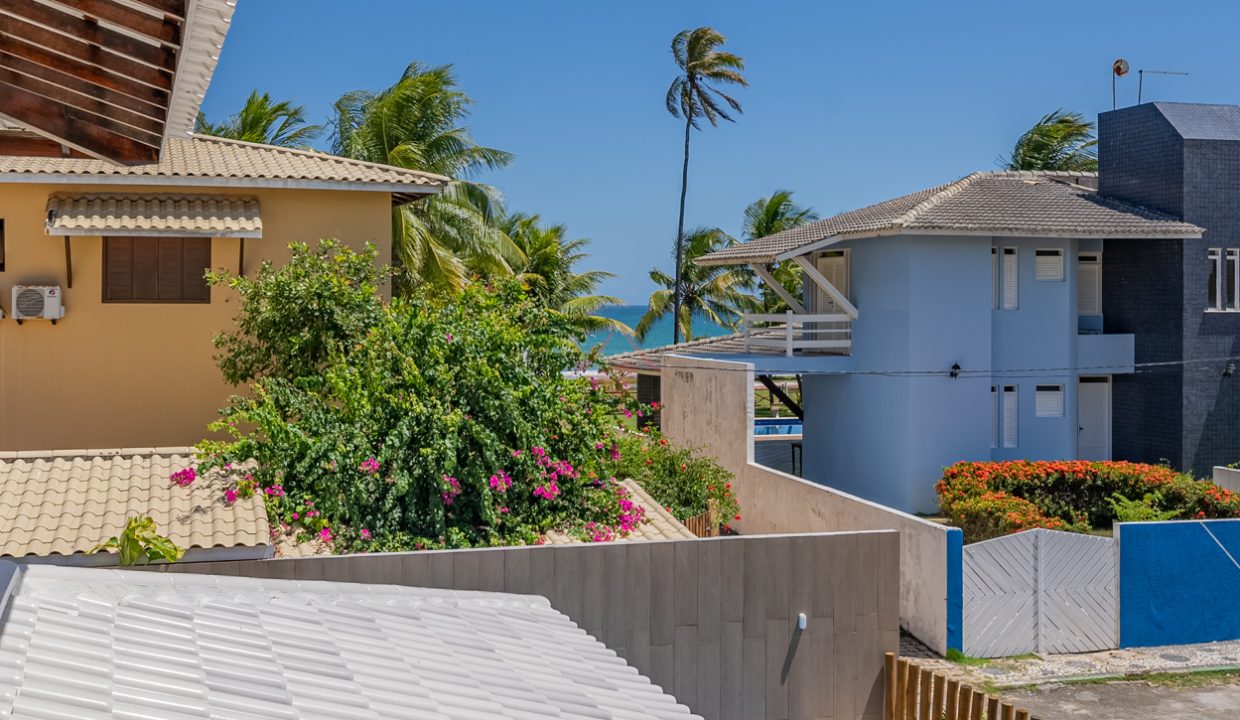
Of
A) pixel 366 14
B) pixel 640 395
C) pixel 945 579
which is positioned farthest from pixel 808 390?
pixel 366 14

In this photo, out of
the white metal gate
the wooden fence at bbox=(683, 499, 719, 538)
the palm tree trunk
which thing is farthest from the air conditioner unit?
the palm tree trunk

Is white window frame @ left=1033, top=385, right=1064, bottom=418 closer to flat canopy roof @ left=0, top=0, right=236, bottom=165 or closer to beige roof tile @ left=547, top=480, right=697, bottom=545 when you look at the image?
beige roof tile @ left=547, top=480, right=697, bottom=545

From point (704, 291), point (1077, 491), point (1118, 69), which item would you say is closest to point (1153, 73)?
point (1118, 69)

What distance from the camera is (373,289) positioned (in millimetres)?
14750

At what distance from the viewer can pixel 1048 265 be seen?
80.9ft

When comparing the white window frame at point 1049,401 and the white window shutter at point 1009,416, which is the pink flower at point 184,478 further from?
the white window frame at point 1049,401

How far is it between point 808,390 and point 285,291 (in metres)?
14.5

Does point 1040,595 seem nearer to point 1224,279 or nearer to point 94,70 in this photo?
point 94,70

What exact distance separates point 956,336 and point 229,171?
1387cm

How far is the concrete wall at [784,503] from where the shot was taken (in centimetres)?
1387

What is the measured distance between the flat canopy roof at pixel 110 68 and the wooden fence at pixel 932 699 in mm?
7548

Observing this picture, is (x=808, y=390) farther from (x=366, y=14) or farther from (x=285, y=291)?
(x=366, y=14)

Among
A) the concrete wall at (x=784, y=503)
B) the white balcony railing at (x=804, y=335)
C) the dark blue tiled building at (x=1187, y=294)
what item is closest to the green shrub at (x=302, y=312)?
the concrete wall at (x=784, y=503)

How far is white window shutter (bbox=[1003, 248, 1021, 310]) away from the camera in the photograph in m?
24.4
